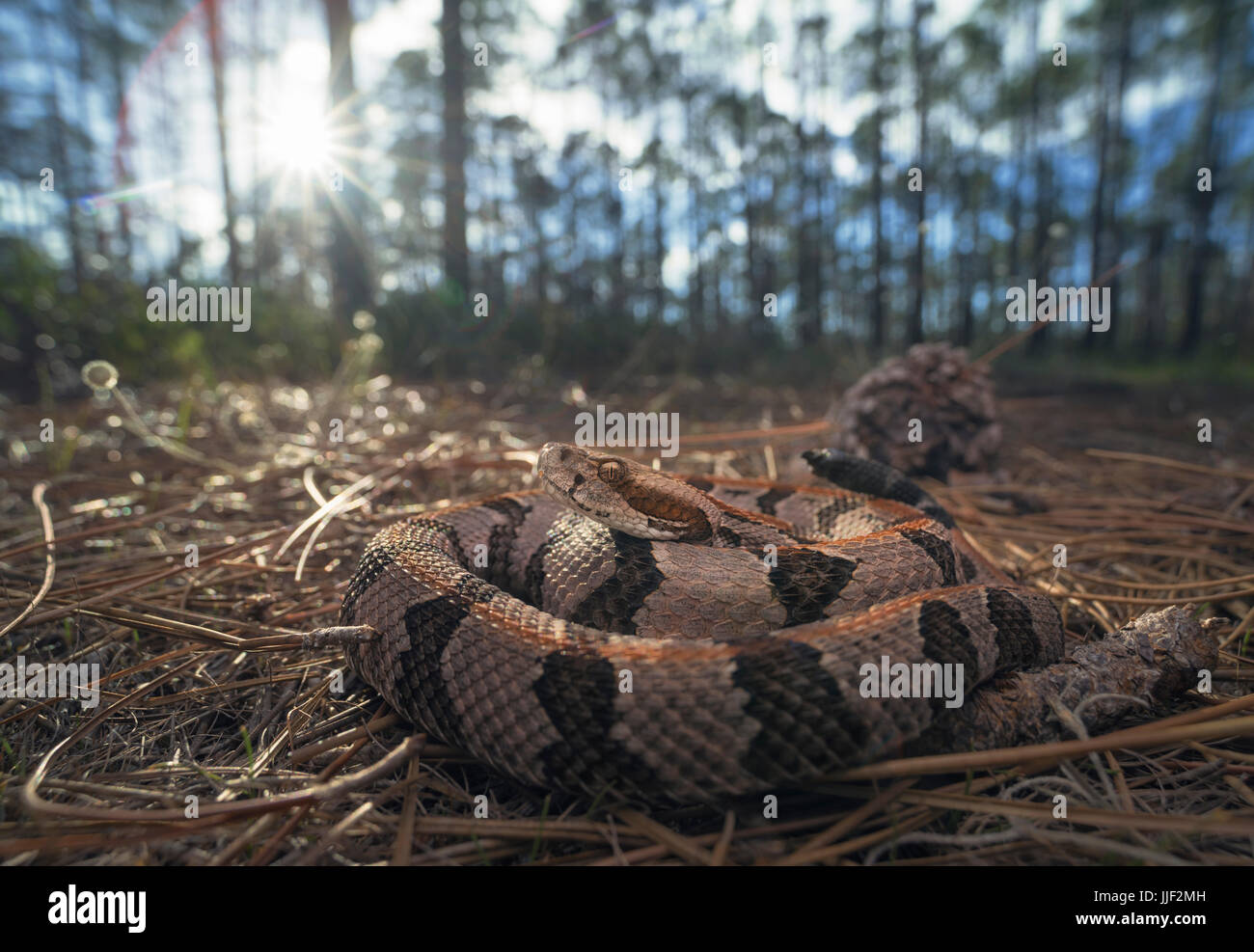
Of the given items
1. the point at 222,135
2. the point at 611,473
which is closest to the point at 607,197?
the point at 222,135

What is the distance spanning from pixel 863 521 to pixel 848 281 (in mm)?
38934

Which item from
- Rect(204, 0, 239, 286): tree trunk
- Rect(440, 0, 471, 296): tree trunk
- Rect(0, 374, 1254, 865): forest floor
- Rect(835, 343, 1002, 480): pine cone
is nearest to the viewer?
Rect(0, 374, 1254, 865): forest floor

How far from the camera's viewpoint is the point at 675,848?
1615mm

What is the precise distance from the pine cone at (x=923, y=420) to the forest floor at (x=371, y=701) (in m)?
0.27

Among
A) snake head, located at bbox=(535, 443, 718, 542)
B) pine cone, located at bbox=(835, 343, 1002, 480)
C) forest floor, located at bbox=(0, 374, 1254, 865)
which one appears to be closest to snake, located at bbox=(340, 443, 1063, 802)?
snake head, located at bbox=(535, 443, 718, 542)

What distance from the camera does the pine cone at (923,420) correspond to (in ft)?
16.0

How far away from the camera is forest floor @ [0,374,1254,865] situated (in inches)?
63.4

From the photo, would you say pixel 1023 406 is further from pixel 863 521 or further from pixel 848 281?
pixel 848 281

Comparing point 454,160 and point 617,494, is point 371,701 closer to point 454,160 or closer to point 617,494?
point 617,494

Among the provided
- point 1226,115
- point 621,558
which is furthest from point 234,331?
point 1226,115

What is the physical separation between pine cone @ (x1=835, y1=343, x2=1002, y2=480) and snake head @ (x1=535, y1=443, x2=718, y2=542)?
2.63 metres

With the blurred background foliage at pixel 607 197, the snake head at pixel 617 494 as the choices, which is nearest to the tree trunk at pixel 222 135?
the blurred background foliage at pixel 607 197

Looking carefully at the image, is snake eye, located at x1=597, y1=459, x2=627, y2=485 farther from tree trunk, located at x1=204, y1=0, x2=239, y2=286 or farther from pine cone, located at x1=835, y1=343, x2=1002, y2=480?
tree trunk, located at x1=204, y1=0, x2=239, y2=286

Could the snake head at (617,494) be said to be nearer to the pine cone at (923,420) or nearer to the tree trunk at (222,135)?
the pine cone at (923,420)
